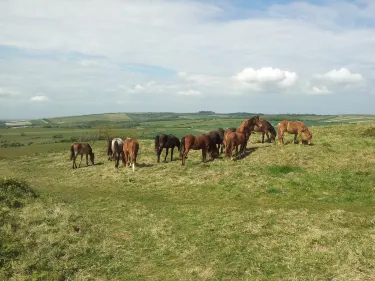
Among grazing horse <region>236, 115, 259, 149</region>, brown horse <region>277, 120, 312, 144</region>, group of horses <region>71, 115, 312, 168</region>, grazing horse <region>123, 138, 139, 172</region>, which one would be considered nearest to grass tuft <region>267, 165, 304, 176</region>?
group of horses <region>71, 115, 312, 168</region>

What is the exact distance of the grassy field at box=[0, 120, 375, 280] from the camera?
9141 millimetres

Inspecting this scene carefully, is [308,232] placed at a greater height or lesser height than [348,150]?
lesser

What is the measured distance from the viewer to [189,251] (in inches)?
410

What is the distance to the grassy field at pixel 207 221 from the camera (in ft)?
30.0

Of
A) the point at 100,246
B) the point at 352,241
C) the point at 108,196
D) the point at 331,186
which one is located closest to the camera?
the point at 352,241

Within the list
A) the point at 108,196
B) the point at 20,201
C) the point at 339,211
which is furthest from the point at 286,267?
the point at 20,201

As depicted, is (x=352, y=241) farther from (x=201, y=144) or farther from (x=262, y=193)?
(x=201, y=144)

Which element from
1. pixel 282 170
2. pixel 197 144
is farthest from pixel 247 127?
pixel 282 170

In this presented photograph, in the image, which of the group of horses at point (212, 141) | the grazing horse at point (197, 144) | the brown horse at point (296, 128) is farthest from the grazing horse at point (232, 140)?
the brown horse at point (296, 128)

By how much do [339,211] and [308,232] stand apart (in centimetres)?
293

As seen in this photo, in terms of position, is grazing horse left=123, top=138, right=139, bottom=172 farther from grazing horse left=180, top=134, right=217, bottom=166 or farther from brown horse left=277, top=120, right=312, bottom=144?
brown horse left=277, top=120, right=312, bottom=144

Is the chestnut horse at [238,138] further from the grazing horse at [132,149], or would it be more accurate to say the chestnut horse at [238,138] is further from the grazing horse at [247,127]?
the grazing horse at [132,149]

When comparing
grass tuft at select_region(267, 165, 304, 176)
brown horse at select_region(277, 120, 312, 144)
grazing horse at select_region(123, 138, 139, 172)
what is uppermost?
brown horse at select_region(277, 120, 312, 144)

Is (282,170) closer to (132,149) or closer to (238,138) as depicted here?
(238,138)
